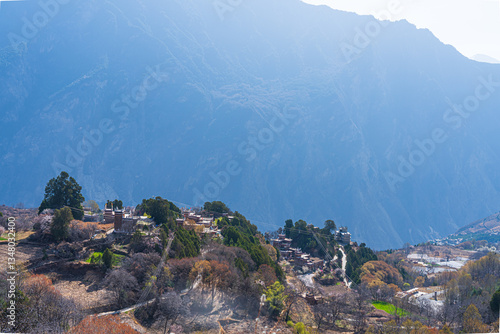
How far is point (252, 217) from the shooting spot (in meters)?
129

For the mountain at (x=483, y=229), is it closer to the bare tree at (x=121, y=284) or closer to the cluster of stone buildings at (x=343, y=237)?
the cluster of stone buildings at (x=343, y=237)

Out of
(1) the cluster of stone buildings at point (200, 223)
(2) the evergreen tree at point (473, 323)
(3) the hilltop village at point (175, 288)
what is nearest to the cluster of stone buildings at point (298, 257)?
(3) the hilltop village at point (175, 288)

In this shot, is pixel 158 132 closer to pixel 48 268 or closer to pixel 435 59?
pixel 48 268

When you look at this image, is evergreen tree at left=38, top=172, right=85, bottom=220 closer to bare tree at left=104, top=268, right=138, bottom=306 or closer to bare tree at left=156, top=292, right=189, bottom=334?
bare tree at left=104, top=268, right=138, bottom=306

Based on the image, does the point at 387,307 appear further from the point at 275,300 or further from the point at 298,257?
the point at 275,300

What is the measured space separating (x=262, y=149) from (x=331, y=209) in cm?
3457

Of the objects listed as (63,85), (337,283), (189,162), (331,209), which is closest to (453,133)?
(331,209)
